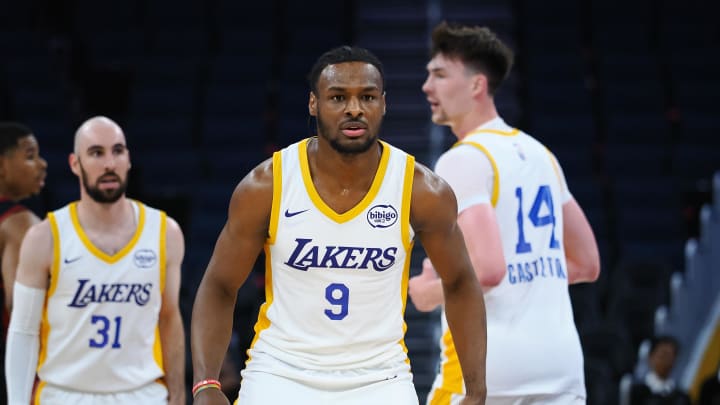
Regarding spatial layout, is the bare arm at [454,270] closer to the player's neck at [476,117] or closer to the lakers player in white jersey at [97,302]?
the player's neck at [476,117]

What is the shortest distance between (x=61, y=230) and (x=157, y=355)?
72 centimetres

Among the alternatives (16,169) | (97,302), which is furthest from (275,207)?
(16,169)

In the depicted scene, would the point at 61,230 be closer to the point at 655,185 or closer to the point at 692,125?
the point at 655,185

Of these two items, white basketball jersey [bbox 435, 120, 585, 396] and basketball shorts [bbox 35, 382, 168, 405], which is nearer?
white basketball jersey [bbox 435, 120, 585, 396]

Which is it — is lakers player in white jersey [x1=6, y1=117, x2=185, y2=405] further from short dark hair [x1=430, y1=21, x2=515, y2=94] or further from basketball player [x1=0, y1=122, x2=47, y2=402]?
short dark hair [x1=430, y1=21, x2=515, y2=94]

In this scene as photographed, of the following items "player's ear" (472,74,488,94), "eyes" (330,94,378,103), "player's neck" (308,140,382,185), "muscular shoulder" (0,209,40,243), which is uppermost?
"player's ear" (472,74,488,94)

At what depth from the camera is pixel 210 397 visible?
357cm

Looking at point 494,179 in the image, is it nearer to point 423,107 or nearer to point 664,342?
point 664,342

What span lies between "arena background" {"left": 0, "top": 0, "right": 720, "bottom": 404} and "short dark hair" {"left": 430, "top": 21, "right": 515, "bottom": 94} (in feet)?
17.6

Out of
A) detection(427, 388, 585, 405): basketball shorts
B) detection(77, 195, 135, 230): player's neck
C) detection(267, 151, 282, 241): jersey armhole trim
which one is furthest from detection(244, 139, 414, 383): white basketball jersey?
detection(77, 195, 135, 230): player's neck

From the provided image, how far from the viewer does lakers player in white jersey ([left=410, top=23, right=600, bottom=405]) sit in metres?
4.26

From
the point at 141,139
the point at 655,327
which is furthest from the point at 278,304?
the point at 141,139

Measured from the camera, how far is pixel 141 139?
12.8 m

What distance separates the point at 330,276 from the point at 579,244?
4.97 ft
